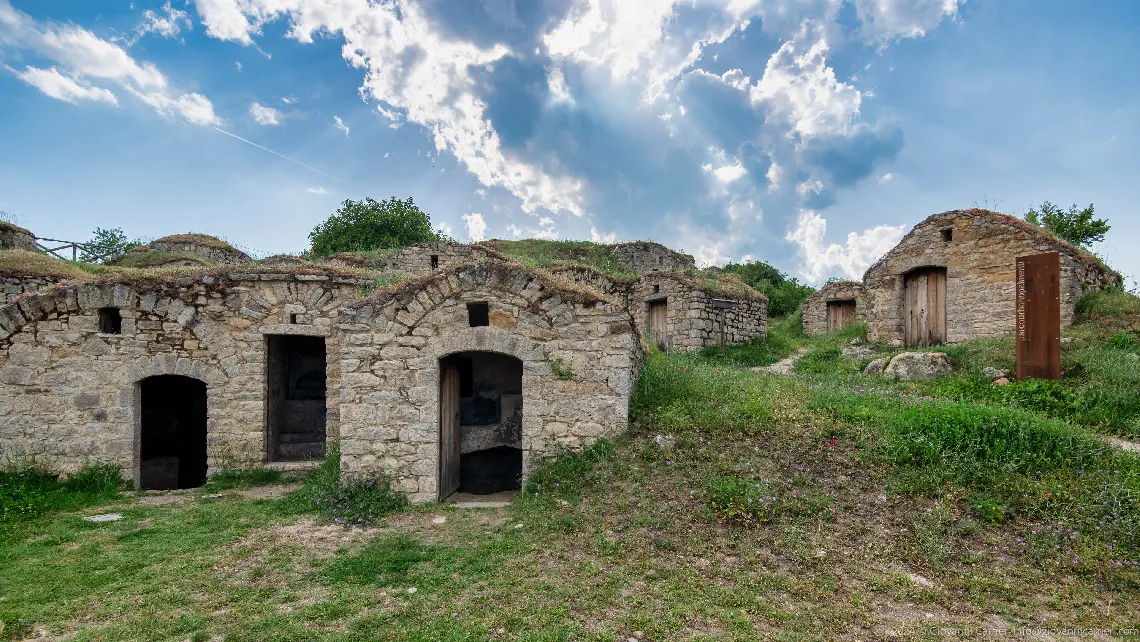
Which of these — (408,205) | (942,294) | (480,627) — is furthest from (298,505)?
(408,205)

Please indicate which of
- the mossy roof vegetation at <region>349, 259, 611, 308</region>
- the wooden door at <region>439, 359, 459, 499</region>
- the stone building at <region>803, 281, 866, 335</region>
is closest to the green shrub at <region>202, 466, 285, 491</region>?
the wooden door at <region>439, 359, 459, 499</region>

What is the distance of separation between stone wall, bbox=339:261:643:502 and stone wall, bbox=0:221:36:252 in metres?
15.1

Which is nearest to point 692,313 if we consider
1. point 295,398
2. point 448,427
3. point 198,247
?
point 448,427

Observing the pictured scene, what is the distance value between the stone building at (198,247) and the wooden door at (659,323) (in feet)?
52.6

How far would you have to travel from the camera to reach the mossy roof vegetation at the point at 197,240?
67.5 feet

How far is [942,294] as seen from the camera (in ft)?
43.1

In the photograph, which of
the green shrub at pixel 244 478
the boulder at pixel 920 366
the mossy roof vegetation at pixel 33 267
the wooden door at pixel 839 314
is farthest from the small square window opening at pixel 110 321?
the wooden door at pixel 839 314

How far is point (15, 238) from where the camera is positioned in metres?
15.2

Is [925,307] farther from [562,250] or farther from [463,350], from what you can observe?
[562,250]

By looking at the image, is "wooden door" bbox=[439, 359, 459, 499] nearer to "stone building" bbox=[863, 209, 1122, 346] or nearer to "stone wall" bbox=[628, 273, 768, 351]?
"stone wall" bbox=[628, 273, 768, 351]

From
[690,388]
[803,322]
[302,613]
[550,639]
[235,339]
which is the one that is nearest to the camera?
[550,639]

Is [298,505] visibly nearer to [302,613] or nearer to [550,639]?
[302,613]

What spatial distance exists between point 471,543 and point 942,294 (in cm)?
1334

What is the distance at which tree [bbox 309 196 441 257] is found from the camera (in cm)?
2686
